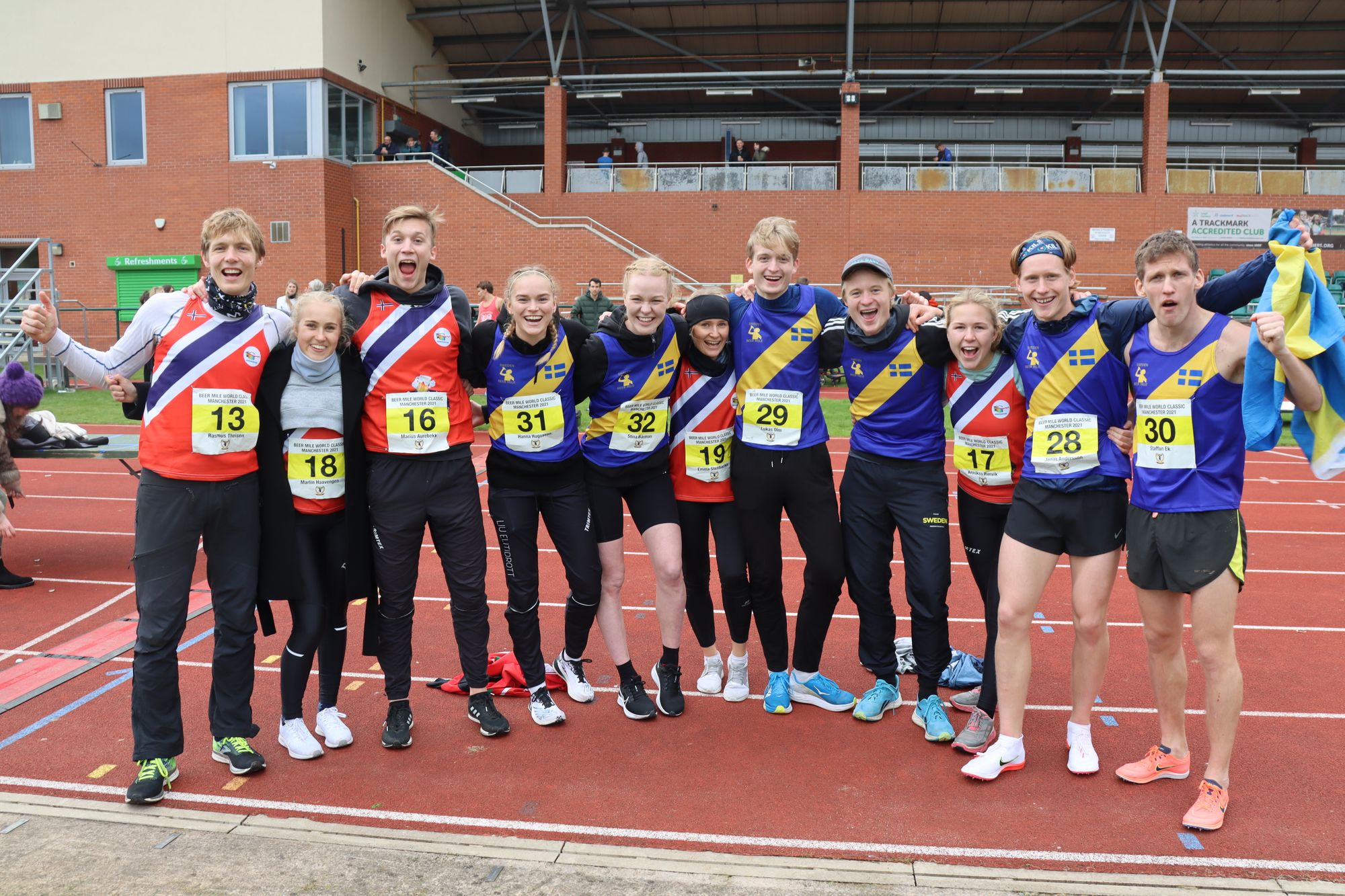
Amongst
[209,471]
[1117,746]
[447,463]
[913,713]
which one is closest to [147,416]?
[209,471]

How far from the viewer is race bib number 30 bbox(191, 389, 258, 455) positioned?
3887mm

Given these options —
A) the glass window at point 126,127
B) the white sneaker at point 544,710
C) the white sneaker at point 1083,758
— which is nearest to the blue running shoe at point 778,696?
the white sneaker at point 544,710

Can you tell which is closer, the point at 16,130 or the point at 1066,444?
the point at 1066,444

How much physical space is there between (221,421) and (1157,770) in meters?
3.91

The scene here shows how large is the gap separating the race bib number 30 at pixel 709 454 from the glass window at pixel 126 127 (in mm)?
25720

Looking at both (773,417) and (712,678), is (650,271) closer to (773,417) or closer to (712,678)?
(773,417)

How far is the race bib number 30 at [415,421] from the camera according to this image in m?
4.23

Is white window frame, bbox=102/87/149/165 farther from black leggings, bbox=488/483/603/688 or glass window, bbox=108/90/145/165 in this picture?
Answer: black leggings, bbox=488/483/603/688

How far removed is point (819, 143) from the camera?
32281 mm

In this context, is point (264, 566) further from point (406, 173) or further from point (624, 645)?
point (406, 173)

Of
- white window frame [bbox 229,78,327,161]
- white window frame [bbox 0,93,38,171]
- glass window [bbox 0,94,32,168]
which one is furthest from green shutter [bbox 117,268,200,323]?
glass window [bbox 0,94,32,168]

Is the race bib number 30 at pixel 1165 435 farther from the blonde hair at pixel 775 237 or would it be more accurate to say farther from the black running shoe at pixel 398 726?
the black running shoe at pixel 398 726

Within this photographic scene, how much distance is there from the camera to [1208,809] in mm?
3609

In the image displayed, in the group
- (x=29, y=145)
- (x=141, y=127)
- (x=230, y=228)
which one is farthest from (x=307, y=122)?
(x=230, y=228)
